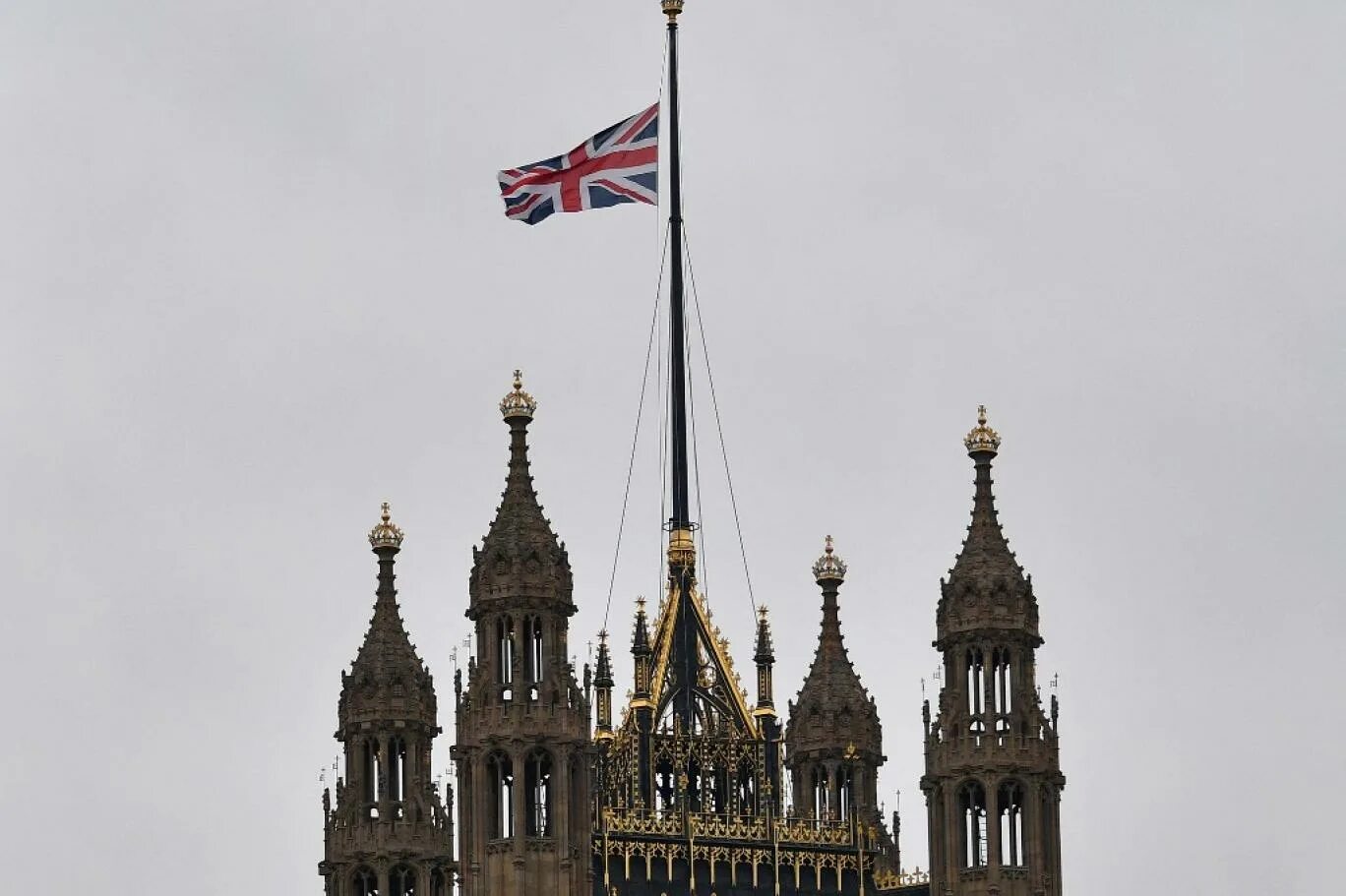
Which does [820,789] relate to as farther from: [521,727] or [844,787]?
[521,727]

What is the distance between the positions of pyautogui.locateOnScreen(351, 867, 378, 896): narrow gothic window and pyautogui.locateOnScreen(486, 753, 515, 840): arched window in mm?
3747

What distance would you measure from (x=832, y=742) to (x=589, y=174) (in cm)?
1683

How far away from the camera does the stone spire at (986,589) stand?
171 m

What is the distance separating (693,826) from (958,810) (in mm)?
6764

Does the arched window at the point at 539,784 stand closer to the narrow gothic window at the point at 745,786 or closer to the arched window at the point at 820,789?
the narrow gothic window at the point at 745,786

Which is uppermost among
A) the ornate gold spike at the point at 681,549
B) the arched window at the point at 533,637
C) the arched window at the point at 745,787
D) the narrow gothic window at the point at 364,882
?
the ornate gold spike at the point at 681,549

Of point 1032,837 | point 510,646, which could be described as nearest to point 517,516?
point 510,646

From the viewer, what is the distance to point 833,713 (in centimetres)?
17950

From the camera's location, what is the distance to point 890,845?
174250mm

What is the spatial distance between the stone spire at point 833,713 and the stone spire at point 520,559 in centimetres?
1163

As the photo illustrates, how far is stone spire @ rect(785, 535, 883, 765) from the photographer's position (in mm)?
179125

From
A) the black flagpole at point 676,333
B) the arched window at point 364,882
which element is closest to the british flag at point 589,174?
the black flagpole at point 676,333

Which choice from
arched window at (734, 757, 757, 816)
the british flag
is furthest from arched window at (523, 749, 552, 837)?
the british flag

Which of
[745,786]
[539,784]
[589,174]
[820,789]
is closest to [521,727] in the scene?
[539,784]
